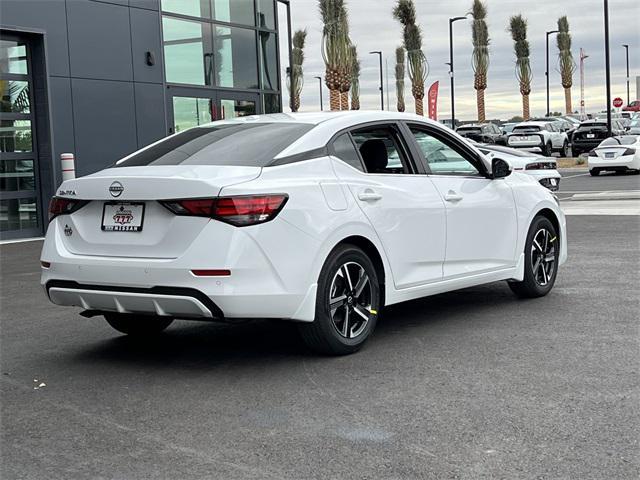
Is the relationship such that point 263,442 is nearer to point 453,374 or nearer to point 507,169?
point 453,374

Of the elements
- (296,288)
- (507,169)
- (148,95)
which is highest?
(148,95)

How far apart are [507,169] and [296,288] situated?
267 cm

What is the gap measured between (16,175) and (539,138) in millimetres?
25780

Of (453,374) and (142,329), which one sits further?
(142,329)

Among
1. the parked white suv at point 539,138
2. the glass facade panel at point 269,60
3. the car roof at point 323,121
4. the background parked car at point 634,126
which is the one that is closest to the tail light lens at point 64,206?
the car roof at point 323,121

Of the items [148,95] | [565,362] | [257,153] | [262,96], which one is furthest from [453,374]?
[262,96]

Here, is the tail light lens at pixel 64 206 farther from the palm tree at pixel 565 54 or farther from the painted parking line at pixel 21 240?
the palm tree at pixel 565 54

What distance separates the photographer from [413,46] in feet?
207

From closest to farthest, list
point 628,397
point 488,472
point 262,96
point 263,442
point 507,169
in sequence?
point 488,472 → point 263,442 → point 628,397 → point 507,169 → point 262,96

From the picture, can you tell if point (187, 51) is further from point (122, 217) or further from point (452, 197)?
point (122, 217)

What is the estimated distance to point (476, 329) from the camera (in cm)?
673

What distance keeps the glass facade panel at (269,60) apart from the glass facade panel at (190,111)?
2.18 m

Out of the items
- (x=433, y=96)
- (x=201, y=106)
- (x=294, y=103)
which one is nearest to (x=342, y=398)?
(x=201, y=106)

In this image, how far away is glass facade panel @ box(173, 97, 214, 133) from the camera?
19453 millimetres
